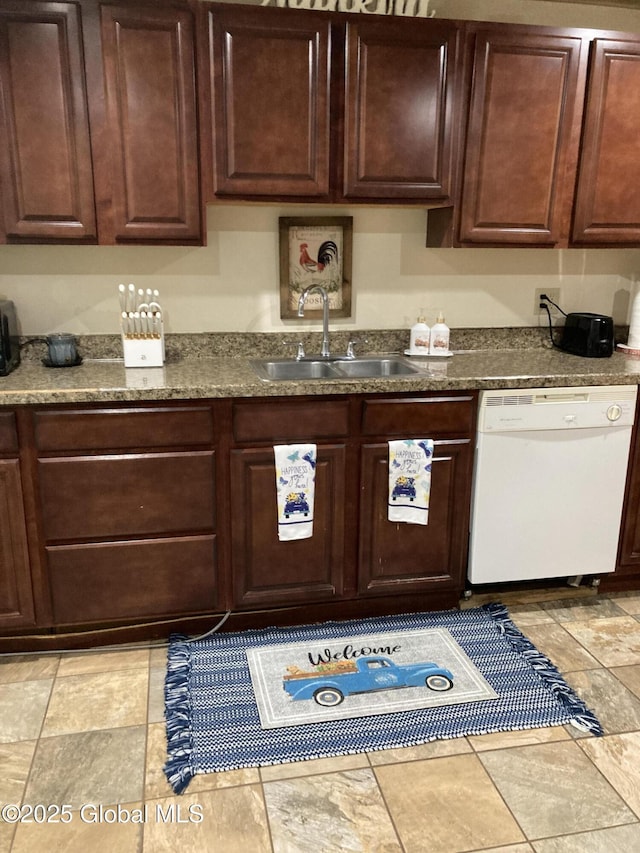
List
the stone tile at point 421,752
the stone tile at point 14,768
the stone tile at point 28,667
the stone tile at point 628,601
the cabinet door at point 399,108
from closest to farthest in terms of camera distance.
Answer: the stone tile at point 14,768 < the stone tile at point 421,752 < the stone tile at point 28,667 < the cabinet door at point 399,108 < the stone tile at point 628,601

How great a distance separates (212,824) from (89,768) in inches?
16.0

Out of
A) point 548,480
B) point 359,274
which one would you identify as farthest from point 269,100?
point 548,480

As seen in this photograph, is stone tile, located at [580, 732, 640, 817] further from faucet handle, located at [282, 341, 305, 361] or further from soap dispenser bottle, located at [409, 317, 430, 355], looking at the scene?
faucet handle, located at [282, 341, 305, 361]

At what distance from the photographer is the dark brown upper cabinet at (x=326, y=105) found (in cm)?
224

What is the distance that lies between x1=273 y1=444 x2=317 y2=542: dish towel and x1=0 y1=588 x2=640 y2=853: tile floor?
0.69m

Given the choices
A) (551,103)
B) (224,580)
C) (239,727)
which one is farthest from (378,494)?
(551,103)

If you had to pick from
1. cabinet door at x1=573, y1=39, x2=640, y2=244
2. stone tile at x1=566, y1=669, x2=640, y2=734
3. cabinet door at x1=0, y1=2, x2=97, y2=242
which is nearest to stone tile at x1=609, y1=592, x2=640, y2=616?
stone tile at x1=566, y1=669, x2=640, y2=734

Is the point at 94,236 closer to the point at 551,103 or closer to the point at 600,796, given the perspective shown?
the point at 551,103

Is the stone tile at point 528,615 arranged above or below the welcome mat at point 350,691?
below

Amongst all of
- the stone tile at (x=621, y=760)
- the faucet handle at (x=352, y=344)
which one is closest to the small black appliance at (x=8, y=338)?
the faucet handle at (x=352, y=344)

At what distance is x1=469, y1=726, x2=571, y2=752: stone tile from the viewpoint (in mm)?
1933

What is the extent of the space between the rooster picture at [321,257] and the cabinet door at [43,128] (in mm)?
844

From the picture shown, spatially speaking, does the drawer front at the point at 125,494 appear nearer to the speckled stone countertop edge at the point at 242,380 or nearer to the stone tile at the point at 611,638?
the speckled stone countertop edge at the point at 242,380

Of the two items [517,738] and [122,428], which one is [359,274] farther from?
[517,738]
